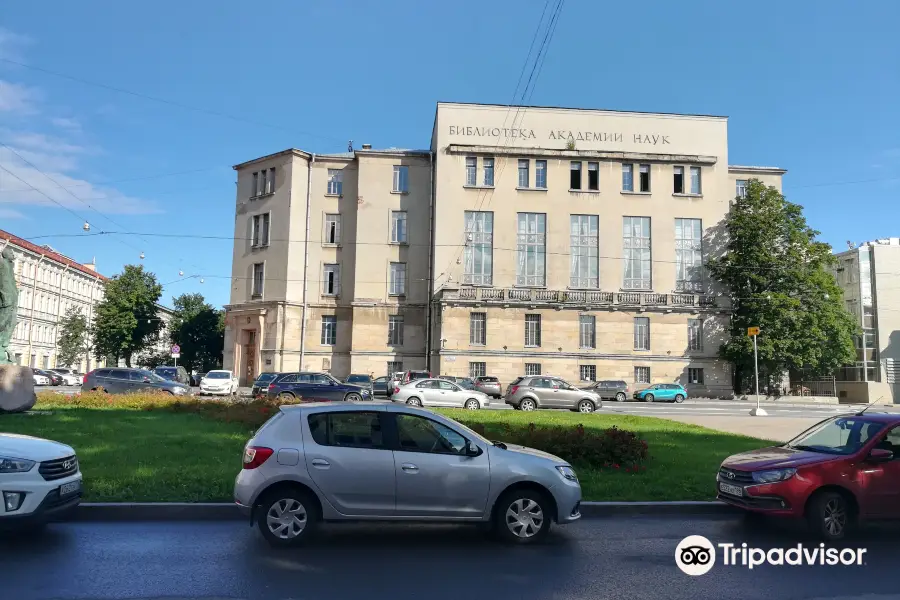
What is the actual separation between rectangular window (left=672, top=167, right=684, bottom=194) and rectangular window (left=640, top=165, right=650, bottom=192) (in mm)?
2148

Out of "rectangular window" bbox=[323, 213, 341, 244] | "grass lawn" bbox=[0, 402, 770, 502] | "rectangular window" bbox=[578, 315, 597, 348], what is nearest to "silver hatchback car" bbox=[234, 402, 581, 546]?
"grass lawn" bbox=[0, 402, 770, 502]

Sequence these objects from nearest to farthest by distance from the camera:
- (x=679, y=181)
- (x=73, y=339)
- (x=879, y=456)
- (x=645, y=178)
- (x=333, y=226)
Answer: (x=879, y=456)
(x=645, y=178)
(x=679, y=181)
(x=333, y=226)
(x=73, y=339)

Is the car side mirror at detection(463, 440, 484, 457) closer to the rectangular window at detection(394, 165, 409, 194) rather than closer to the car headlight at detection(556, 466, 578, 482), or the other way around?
the car headlight at detection(556, 466, 578, 482)

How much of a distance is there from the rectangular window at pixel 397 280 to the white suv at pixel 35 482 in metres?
42.7

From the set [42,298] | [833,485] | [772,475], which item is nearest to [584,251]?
[772,475]

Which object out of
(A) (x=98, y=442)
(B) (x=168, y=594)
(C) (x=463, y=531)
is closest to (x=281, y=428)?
(B) (x=168, y=594)

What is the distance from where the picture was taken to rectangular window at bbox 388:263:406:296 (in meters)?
50.5

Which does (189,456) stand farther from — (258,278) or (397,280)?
(258,278)

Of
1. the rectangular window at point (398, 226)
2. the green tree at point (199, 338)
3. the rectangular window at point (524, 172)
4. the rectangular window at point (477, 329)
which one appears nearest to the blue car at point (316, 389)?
the rectangular window at point (477, 329)

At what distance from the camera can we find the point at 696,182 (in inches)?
1982

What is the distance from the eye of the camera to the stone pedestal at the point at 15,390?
1744cm

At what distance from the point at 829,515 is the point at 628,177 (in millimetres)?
45084

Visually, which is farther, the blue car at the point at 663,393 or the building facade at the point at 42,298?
the building facade at the point at 42,298

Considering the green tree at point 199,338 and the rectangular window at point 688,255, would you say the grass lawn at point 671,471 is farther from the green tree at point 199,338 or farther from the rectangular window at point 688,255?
the green tree at point 199,338
